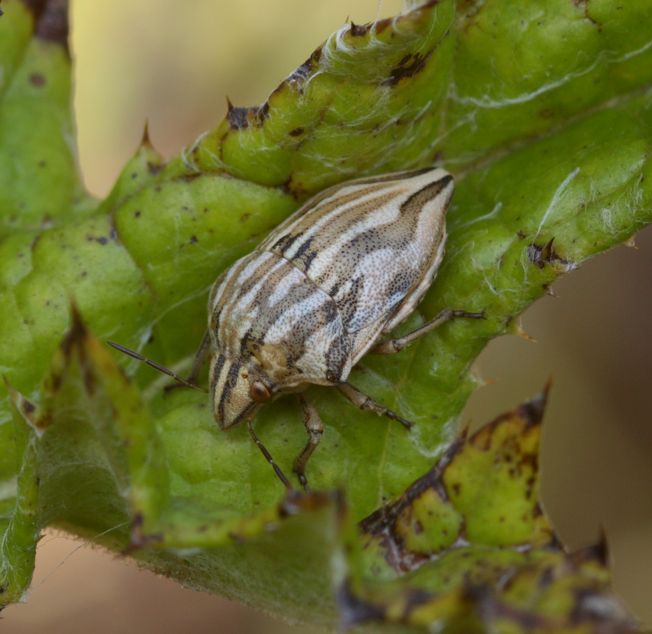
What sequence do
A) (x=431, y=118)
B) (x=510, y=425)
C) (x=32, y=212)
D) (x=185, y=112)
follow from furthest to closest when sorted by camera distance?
1. (x=185, y=112)
2. (x=32, y=212)
3. (x=431, y=118)
4. (x=510, y=425)

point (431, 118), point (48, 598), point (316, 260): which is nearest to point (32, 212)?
point (316, 260)

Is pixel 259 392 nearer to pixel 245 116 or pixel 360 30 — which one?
pixel 245 116

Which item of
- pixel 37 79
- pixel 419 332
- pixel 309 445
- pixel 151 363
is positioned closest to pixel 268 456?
pixel 309 445

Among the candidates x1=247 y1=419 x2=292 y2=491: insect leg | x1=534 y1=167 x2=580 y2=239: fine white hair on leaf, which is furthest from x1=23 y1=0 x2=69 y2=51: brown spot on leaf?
x1=534 y1=167 x2=580 y2=239: fine white hair on leaf

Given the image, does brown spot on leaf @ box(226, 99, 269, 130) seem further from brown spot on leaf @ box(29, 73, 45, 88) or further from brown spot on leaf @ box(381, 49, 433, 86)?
brown spot on leaf @ box(29, 73, 45, 88)

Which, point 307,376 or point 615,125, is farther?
point 307,376

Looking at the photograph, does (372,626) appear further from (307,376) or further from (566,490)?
(566,490)
